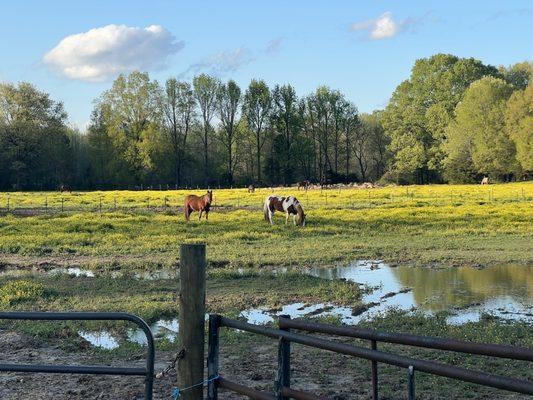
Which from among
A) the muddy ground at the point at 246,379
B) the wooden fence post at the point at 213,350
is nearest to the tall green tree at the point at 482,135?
the muddy ground at the point at 246,379

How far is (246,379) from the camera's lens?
7.30 meters

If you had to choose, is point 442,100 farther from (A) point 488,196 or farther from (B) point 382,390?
(B) point 382,390

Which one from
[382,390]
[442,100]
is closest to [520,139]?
[442,100]

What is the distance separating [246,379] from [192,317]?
10.5ft

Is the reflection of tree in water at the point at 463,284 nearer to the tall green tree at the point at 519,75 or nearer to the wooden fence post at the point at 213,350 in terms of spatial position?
the wooden fence post at the point at 213,350

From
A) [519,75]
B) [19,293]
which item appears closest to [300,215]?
[19,293]

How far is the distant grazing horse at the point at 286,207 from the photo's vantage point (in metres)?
26.5

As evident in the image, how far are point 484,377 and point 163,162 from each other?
240ft

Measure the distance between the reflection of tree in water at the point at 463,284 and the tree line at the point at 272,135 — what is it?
43.9m

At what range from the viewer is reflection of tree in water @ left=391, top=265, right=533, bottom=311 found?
41.9 feet

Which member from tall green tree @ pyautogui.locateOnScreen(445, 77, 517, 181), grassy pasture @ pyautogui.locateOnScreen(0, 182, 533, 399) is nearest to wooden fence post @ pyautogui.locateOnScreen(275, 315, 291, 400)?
grassy pasture @ pyautogui.locateOnScreen(0, 182, 533, 399)

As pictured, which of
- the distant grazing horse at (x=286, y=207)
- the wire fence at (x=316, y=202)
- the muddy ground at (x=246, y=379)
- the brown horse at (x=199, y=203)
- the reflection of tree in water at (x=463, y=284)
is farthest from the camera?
the wire fence at (x=316, y=202)

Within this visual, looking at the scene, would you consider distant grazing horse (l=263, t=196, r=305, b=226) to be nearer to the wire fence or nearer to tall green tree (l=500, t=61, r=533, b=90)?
the wire fence

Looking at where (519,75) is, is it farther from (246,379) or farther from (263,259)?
(246,379)
